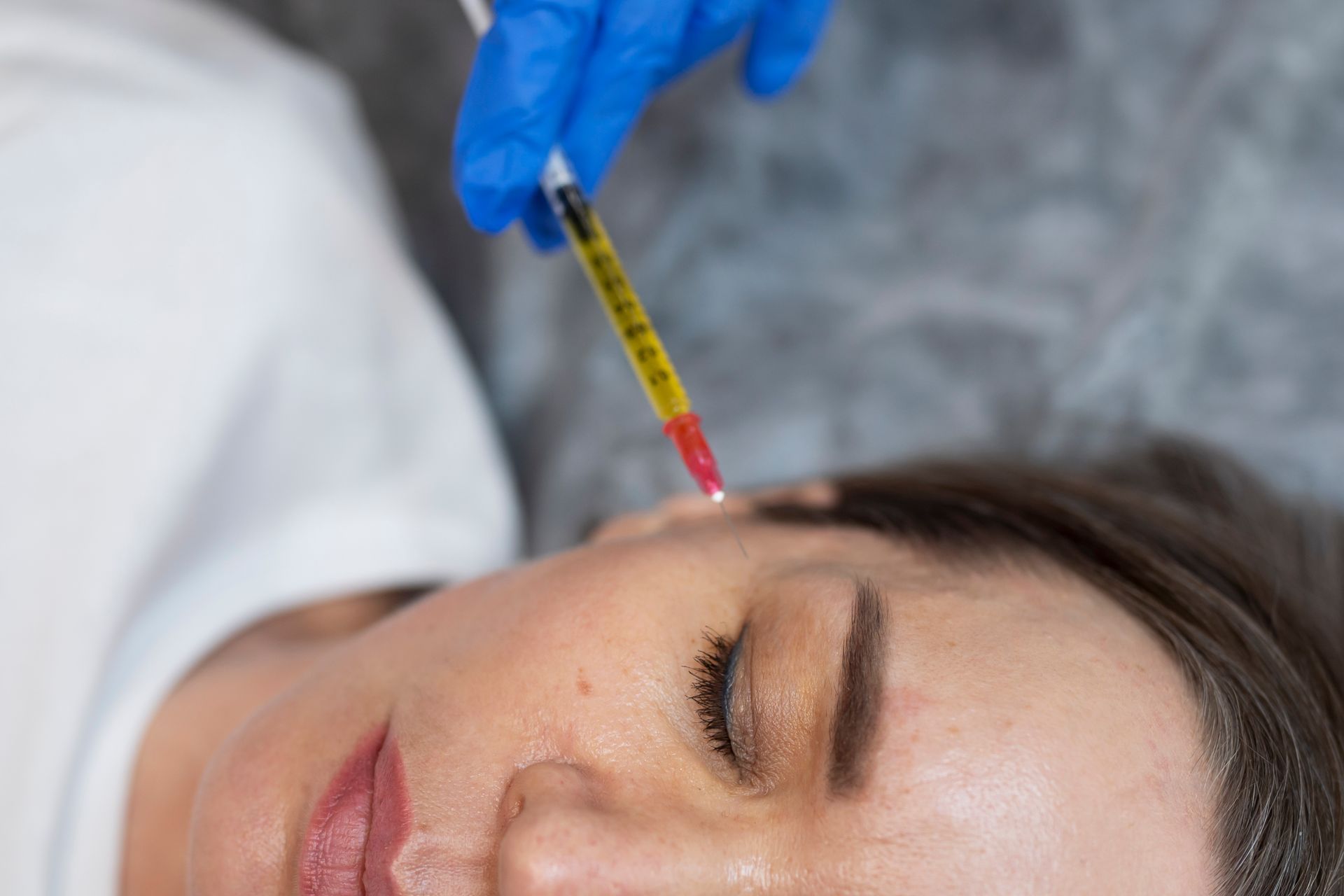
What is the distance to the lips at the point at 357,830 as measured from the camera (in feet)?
2.52

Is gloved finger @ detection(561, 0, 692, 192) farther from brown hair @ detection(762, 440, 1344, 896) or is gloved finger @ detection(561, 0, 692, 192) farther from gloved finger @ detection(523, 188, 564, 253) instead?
brown hair @ detection(762, 440, 1344, 896)

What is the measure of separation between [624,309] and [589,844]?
47 cm

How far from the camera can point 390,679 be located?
0.86 m

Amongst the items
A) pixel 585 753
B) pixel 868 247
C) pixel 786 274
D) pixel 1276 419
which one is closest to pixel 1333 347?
pixel 1276 419

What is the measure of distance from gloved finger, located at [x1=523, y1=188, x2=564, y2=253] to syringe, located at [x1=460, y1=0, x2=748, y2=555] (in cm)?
4

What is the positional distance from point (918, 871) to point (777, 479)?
79cm

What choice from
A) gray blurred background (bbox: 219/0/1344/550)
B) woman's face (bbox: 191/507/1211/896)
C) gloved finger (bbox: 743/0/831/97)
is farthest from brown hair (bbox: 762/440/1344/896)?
gloved finger (bbox: 743/0/831/97)

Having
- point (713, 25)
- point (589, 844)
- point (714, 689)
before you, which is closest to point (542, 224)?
point (713, 25)

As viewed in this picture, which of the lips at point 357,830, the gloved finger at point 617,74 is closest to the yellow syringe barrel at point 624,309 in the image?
the gloved finger at point 617,74

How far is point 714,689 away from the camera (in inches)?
32.4

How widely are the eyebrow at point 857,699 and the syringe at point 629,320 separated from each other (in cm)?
15

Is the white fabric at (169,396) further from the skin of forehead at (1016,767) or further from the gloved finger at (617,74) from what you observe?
the skin of forehead at (1016,767)

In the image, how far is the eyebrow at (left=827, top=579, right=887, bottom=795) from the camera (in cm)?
76

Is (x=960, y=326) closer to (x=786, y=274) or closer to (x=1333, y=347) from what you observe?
(x=786, y=274)
